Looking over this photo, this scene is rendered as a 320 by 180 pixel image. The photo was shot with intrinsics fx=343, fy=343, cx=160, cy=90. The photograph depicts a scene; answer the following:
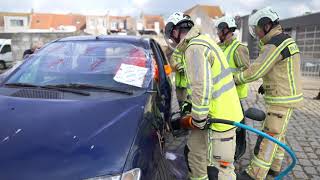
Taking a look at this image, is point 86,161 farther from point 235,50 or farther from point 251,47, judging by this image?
point 251,47

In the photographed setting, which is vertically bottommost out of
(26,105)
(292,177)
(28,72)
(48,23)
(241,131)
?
(292,177)

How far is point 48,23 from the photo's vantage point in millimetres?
67875

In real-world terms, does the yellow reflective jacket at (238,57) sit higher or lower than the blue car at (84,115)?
higher

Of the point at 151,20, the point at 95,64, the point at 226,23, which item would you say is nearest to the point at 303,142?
the point at 226,23

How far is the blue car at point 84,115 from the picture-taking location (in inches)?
82.8

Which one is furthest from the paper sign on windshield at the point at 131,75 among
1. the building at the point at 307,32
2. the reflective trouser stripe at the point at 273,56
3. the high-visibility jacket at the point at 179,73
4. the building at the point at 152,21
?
the building at the point at 152,21

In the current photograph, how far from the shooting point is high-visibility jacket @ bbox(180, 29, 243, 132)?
107 inches

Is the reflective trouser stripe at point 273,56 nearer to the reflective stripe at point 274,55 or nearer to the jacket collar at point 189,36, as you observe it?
the reflective stripe at point 274,55

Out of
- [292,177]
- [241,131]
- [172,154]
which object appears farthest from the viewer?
[172,154]

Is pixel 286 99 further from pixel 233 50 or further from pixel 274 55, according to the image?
pixel 233 50

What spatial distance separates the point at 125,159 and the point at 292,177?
2670 millimetres

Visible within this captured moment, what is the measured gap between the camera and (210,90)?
2.75 m

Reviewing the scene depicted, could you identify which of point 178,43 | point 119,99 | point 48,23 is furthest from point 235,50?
point 48,23

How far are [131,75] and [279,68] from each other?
4.86ft
